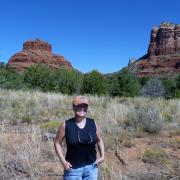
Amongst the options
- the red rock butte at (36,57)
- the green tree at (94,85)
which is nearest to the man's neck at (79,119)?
the green tree at (94,85)

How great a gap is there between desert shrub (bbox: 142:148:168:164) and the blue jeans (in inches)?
92.6

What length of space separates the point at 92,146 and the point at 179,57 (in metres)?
136

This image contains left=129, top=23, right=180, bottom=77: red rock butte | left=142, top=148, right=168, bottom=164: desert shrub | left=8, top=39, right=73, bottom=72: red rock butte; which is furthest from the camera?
left=8, top=39, right=73, bottom=72: red rock butte

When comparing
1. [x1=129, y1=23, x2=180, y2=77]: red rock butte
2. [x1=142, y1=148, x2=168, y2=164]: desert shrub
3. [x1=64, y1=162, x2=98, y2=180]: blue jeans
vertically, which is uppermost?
[x1=129, y1=23, x2=180, y2=77]: red rock butte

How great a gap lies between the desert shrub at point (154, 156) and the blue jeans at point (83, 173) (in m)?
2.35

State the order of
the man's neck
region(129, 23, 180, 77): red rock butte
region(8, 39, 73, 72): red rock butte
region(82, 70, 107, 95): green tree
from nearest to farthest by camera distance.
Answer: the man's neck
region(82, 70, 107, 95): green tree
region(129, 23, 180, 77): red rock butte
region(8, 39, 73, 72): red rock butte

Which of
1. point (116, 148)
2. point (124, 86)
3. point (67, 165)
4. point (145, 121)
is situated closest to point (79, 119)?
point (67, 165)

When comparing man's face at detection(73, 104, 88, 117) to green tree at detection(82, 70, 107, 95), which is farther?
green tree at detection(82, 70, 107, 95)

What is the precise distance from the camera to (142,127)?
891 centimetres

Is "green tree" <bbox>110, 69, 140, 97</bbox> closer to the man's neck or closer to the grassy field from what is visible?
the grassy field

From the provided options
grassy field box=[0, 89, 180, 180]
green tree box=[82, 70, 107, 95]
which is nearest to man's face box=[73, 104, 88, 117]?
grassy field box=[0, 89, 180, 180]

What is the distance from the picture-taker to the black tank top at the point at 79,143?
3889mm

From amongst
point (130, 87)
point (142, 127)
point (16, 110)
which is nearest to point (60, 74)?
point (130, 87)

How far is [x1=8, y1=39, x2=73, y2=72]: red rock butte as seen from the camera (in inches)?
6156
